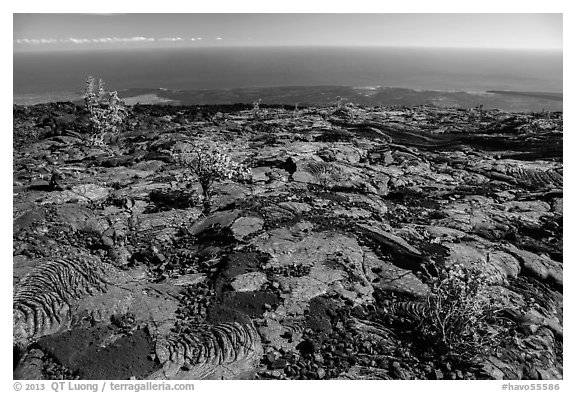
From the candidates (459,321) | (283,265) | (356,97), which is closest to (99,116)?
(283,265)

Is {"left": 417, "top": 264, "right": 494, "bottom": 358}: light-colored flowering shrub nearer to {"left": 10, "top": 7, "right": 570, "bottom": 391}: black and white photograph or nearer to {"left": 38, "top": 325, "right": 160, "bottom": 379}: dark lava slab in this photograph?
{"left": 10, "top": 7, "right": 570, "bottom": 391}: black and white photograph

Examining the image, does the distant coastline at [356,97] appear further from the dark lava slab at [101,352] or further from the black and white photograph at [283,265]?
the dark lava slab at [101,352]

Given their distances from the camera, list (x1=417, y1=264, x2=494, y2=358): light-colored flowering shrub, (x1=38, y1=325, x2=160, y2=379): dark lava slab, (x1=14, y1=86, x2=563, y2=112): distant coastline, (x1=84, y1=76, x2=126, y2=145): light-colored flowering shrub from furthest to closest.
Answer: (x1=14, y1=86, x2=563, y2=112): distant coastline → (x1=84, y1=76, x2=126, y2=145): light-colored flowering shrub → (x1=417, y1=264, x2=494, y2=358): light-colored flowering shrub → (x1=38, y1=325, x2=160, y2=379): dark lava slab

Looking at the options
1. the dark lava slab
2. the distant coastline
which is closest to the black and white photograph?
the dark lava slab

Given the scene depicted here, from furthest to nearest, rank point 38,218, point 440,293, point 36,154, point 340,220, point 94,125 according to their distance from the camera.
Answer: point 94,125 < point 36,154 < point 340,220 < point 38,218 < point 440,293

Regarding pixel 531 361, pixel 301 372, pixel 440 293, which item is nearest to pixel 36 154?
pixel 301 372
